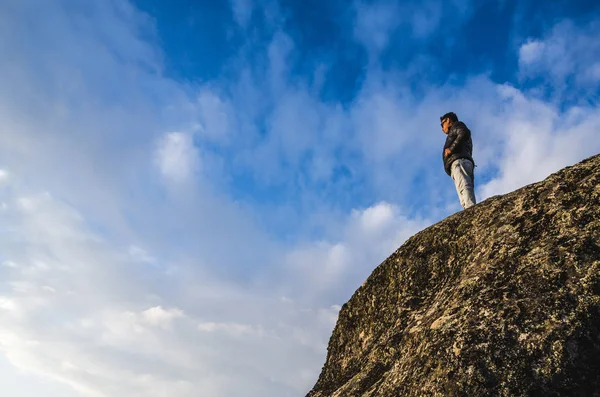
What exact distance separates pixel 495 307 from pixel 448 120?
10.3 meters

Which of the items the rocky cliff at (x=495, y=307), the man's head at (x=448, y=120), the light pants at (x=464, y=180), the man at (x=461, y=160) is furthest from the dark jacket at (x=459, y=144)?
the rocky cliff at (x=495, y=307)

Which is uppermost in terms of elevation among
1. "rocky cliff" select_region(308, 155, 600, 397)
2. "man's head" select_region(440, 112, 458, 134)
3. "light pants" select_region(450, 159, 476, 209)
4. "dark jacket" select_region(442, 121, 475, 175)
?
"man's head" select_region(440, 112, 458, 134)

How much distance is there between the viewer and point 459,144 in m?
12.9

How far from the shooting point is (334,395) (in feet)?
21.4

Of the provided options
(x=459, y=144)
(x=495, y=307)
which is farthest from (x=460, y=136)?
(x=495, y=307)

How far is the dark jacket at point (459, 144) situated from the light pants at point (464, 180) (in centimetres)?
21

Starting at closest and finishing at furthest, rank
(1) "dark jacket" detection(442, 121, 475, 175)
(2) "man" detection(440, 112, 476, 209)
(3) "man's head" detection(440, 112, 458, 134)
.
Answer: (2) "man" detection(440, 112, 476, 209) → (1) "dark jacket" detection(442, 121, 475, 175) → (3) "man's head" detection(440, 112, 458, 134)

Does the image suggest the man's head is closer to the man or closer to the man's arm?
the man

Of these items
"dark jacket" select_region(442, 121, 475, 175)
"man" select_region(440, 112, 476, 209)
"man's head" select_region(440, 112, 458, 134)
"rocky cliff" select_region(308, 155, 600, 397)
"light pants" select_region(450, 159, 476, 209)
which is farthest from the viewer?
"man's head" select_region(440, 112, 458, 134)

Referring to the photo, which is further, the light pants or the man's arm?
the man's arm

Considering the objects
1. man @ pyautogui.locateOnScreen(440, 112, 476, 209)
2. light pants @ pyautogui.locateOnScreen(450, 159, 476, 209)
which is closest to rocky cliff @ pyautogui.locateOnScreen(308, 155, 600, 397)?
light pants @ pyautogui.locateOnScreen(450, 159, 476, 209)

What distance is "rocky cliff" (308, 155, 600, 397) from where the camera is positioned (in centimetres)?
418

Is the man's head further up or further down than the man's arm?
further up

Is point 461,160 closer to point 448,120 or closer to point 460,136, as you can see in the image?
point 460,136
